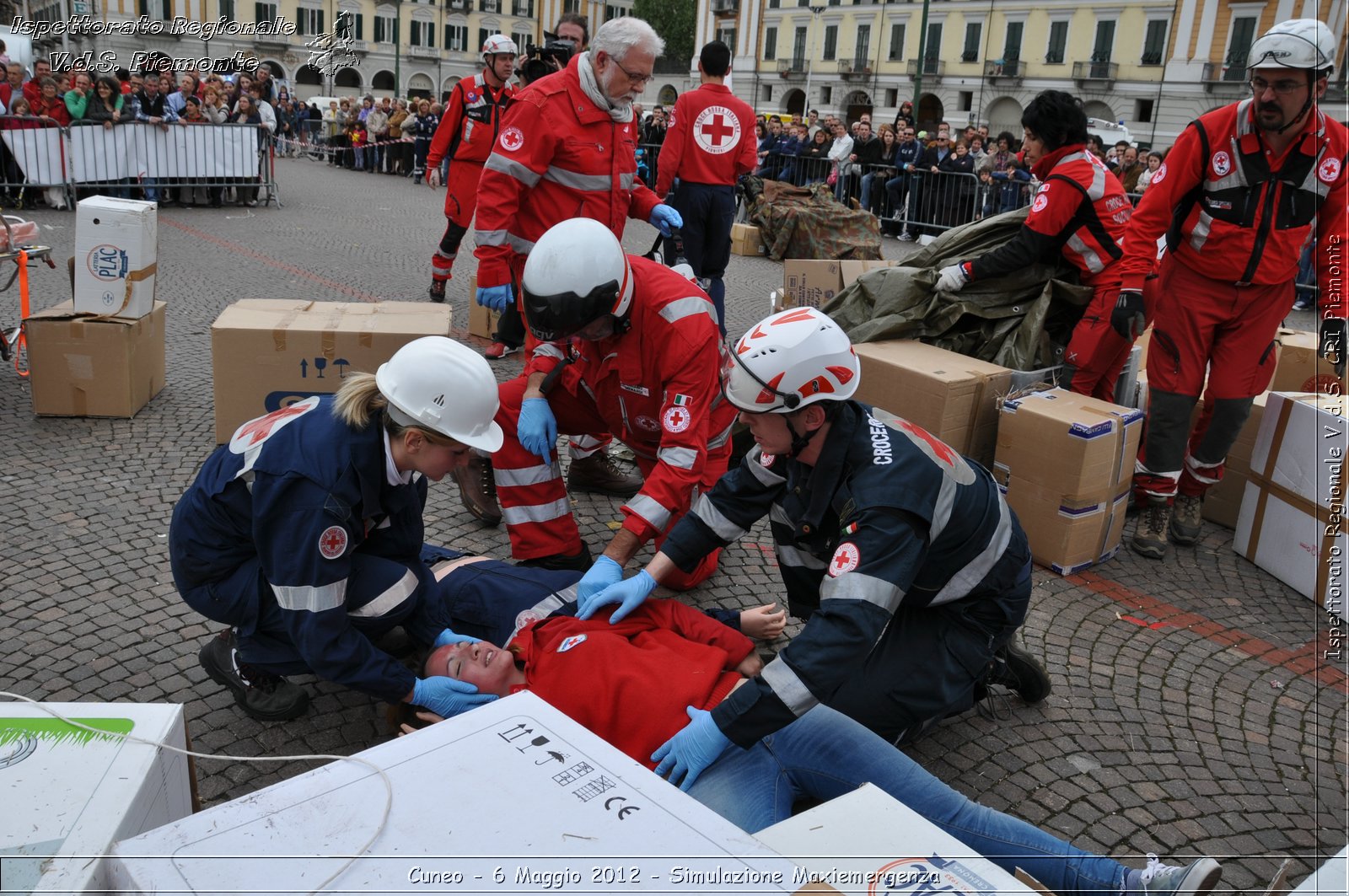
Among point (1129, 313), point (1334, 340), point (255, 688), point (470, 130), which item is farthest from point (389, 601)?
point (470, 130)

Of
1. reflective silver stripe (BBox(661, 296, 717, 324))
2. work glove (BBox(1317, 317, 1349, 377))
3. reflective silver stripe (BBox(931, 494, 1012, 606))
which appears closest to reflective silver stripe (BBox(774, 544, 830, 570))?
reflective silver stripe (BBox(931, 494, 1012, 606))

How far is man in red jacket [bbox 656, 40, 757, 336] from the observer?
7684 millimetres

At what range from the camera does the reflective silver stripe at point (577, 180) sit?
5.13 metres

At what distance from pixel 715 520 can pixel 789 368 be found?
803 millimetres

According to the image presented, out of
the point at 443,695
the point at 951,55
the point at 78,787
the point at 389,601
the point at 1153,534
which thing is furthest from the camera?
the point at 951,55

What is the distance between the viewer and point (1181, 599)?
13.8 ft

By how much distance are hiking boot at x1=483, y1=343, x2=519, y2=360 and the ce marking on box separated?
5520 millimetres

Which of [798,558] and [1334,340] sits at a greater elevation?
[1334,340]

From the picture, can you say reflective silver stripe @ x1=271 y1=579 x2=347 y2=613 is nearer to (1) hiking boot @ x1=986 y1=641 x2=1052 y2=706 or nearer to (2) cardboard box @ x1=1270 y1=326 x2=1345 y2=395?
(1) hiking boot @ x1=986 y1=641 x2=1052 y2=706

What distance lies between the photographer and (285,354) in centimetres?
470

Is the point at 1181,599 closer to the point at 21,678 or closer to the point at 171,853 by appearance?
the point at 171,853

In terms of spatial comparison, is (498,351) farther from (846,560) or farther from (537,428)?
(846,560)

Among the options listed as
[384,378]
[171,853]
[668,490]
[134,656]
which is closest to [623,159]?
[668,490]

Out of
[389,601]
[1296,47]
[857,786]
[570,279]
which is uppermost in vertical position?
[1296,47]
